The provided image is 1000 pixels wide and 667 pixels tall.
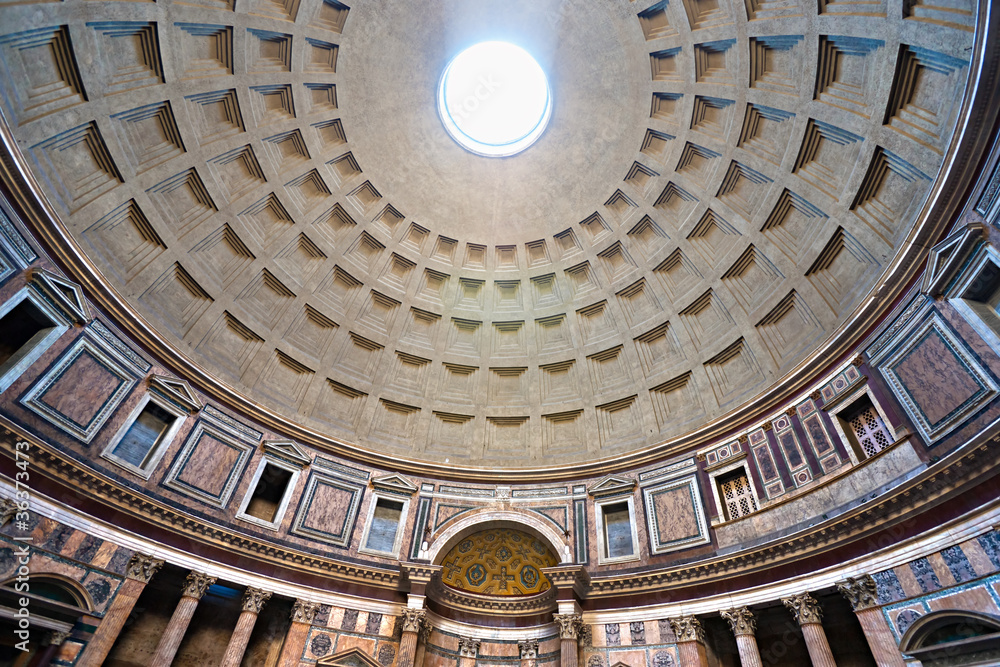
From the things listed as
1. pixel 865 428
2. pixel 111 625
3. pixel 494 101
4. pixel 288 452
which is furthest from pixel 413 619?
pixel 494 101

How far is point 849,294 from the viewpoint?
1508 cm

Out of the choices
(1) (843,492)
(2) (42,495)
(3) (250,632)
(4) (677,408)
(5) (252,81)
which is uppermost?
(5) (252,81)

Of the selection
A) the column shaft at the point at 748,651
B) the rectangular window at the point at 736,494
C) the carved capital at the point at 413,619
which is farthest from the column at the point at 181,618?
the rectangular window at the point at 736,494

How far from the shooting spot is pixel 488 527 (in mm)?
19578

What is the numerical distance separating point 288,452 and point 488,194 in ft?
44.9

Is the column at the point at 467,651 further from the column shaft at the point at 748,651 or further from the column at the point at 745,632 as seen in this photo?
the column shaft at the point at 748,651

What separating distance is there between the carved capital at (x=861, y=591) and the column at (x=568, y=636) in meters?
7.34

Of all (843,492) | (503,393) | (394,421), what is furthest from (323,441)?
(843,492)

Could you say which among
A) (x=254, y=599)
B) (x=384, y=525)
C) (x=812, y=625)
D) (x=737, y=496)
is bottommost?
(x=812, y=625)

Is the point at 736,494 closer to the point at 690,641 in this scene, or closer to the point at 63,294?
the point at 690,641

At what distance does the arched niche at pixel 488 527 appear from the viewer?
1817 centimetres

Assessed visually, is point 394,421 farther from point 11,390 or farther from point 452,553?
point 11,390

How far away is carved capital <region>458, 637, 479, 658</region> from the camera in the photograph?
16906 mm

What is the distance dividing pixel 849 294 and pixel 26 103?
23774mm
